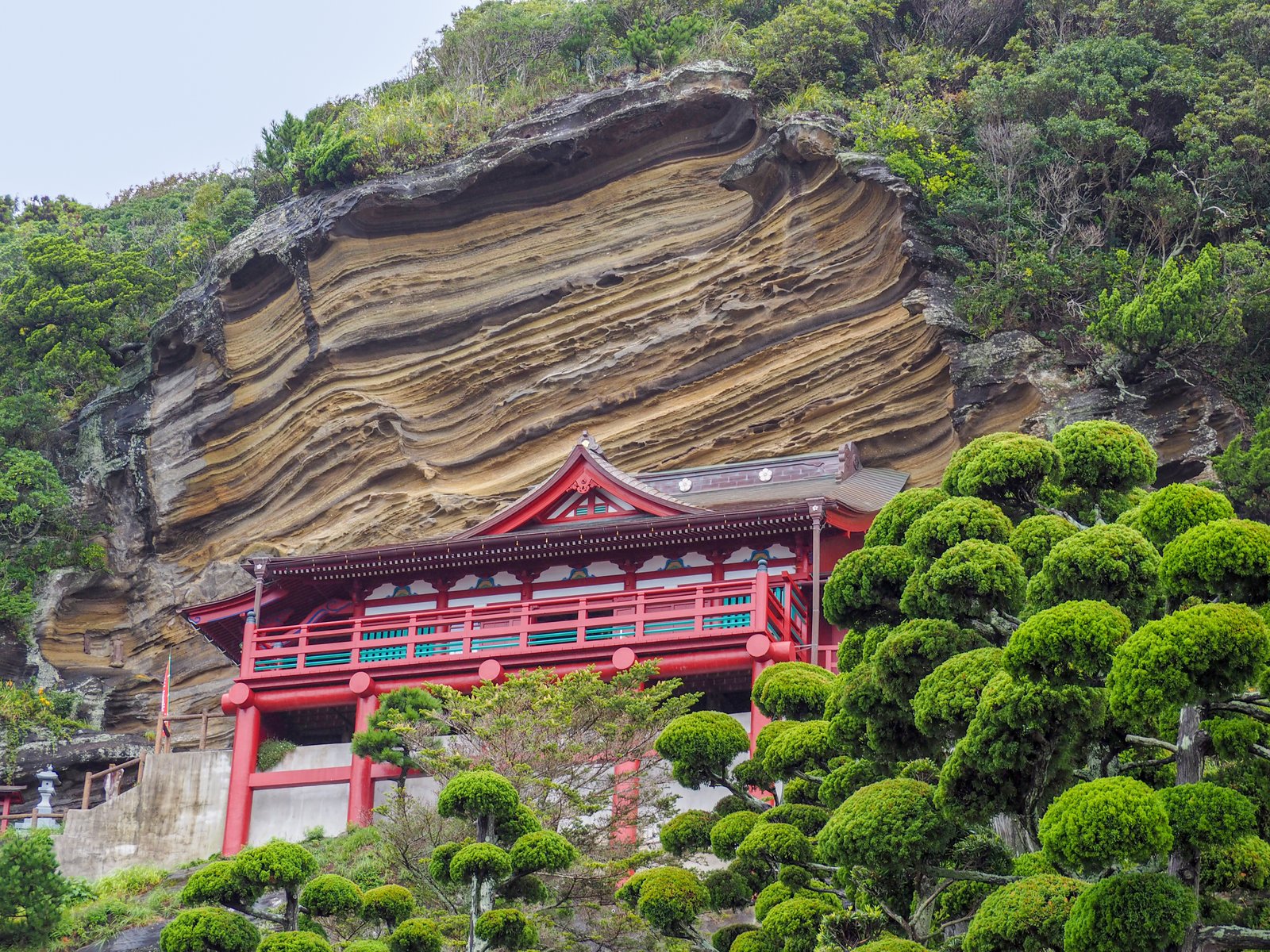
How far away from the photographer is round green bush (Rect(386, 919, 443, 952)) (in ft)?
53.1

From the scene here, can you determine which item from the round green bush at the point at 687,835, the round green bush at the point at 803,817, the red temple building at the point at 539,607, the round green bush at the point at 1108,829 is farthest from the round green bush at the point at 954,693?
the red temple building at the point at 539,607

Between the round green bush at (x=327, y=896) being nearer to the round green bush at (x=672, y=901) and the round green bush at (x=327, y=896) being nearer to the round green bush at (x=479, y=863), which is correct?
the round green bush at (x=479, y=863)

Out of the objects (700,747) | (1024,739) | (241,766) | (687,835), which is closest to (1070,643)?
(1024,739)

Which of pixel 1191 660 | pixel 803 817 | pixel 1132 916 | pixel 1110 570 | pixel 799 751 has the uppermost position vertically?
pixel 1110 570

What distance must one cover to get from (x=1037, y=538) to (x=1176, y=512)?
1.38 meters

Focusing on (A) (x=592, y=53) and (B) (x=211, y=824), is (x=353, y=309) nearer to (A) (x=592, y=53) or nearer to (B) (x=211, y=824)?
(A) (x=592, y=53)

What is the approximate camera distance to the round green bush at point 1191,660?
38.3ft

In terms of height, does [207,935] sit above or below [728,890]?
below

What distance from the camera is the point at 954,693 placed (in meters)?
13.8

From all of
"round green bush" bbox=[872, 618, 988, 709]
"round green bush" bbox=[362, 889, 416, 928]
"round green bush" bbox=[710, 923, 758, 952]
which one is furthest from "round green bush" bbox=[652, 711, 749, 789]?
"round green bush" bbox=[362, 889, 416, 928]

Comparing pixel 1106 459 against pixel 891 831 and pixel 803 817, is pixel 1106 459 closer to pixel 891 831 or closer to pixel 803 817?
pixel 891 831

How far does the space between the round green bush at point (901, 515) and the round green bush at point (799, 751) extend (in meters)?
1.89

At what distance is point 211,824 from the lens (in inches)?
1040

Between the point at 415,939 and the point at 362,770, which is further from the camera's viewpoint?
the point at 362,770
